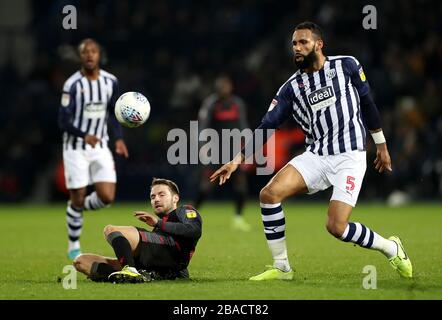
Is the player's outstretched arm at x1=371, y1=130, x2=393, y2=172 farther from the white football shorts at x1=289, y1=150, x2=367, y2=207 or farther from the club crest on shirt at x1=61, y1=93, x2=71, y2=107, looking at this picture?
the club crest on shirt at x1=61, y1=93, x2=71, y2=107

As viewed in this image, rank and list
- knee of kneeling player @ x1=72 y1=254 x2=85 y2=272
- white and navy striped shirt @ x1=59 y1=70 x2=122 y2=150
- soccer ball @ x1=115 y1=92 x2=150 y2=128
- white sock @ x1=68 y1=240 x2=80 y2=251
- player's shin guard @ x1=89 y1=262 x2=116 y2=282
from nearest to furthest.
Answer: player's shin guard @ x1=89 y1=262 x2=116 y2=282, knee of kneeling player @ x1=72 y1=254 x2=85 y2=272, soccer ball @ x1=115 y1=92 x2=150 y2=128, white sock @ x1=68 y1=240 x2=80 y2=251, white and navy striped shirt @ x1=59 y1=70 x2=122 y2=150

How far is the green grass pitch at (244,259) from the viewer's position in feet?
23.0

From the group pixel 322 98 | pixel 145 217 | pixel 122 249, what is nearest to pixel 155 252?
pixel 122 249

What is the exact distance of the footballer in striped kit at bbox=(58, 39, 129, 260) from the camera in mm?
10773

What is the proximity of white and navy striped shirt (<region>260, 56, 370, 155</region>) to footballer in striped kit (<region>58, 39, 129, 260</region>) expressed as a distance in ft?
10.9

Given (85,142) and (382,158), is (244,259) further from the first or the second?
(85,142)

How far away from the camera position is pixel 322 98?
26.5ft

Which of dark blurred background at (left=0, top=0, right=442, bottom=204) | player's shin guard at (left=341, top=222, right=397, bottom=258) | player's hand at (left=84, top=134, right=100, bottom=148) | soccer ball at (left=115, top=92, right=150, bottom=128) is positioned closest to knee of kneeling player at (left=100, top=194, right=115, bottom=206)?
player's hand at (left=84, top=134, right=100, bottom=148)

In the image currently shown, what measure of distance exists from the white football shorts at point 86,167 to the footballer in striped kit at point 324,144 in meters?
3.34

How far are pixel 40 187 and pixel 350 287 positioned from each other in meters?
14.7

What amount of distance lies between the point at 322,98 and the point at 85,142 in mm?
3739

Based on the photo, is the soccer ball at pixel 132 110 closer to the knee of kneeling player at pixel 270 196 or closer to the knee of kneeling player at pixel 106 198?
the knee of kneeling player at pixel 106 198

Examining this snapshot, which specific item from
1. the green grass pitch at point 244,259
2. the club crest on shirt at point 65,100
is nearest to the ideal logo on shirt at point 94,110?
the club crest on shirt at point 65,100
